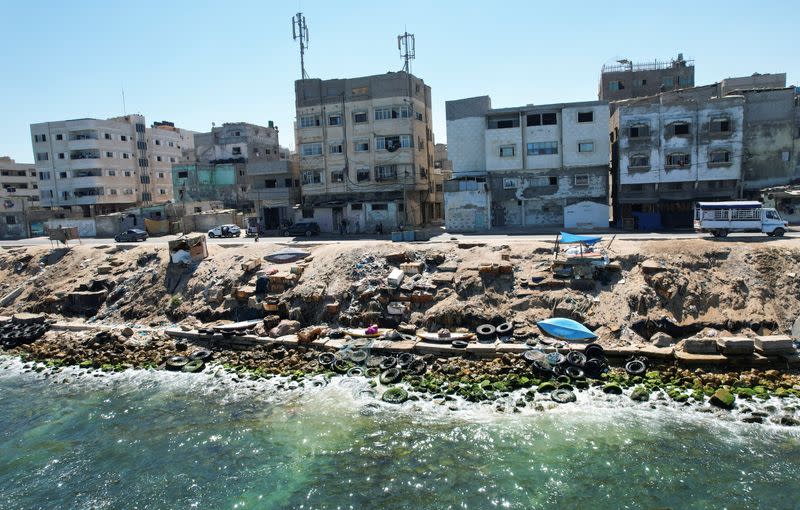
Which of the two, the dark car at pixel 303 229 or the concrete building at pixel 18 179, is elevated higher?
the concrete building at pixel 18 179

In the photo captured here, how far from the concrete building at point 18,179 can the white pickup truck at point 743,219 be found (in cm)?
9118

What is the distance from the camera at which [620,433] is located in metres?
15.8

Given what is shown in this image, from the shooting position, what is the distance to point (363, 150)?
53875mm

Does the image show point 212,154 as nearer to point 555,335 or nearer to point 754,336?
point 555,335

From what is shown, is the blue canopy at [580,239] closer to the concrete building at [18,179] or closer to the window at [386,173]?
the window at [386,173]

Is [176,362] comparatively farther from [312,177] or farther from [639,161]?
[639,161]

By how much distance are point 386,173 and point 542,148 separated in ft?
49.9

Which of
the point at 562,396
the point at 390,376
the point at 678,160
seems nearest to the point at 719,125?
the point at 678,160

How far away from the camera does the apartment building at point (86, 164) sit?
7475 centimetres

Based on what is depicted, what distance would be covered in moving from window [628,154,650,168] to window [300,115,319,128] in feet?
99.6

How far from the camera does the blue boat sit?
72.7ft

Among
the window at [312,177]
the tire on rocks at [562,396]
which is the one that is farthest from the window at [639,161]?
the tire on rocks at [562,396]

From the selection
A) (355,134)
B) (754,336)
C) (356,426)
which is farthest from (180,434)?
(355,134)

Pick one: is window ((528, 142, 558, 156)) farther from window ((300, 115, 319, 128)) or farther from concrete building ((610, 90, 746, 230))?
window ((300, 115, 319, 128))
